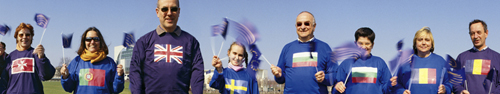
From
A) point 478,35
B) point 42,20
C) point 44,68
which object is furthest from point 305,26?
point 42,20

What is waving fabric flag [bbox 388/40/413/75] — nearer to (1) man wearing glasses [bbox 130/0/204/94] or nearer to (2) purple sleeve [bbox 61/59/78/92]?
(1) man wearing glasses [bbox 130/0/204/94]

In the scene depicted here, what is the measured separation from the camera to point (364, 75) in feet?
20.5

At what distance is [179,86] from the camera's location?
496cm

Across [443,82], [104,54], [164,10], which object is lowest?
[443,82]

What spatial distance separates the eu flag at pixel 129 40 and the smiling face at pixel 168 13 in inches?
20.1

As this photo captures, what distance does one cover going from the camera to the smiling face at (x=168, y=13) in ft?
16.4

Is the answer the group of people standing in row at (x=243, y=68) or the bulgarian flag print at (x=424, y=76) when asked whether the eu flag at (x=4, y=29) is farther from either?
the bulgarian flag print at (x=424, y=76)

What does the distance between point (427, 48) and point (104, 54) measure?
17.2 feet

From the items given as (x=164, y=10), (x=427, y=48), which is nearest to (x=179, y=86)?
(x=164, y=10)

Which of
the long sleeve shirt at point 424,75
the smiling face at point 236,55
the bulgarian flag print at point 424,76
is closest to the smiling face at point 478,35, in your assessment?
the long sleeve shirt at point 424,75

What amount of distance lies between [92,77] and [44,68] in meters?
1.33

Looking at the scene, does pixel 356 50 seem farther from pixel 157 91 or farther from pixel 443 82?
pixel 157 91

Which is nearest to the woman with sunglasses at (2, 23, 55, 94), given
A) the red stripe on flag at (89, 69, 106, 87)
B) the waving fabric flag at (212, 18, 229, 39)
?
the red stripe on flag at (89, 69, 106, 87)

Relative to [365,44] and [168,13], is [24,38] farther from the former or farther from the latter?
[365,44]
